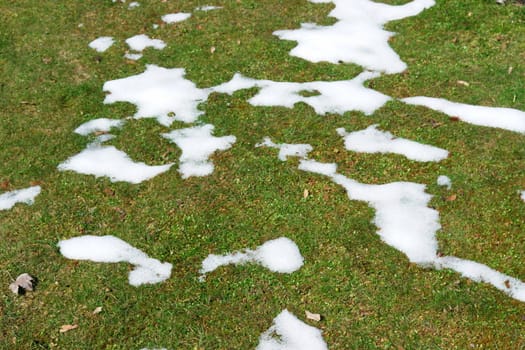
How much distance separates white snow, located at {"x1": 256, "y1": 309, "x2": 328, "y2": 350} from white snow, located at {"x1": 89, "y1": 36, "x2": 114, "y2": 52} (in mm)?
7345

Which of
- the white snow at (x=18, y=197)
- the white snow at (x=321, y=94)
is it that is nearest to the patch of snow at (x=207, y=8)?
the white snow at (x=321, y=94)

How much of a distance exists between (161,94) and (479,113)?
17.5 feet

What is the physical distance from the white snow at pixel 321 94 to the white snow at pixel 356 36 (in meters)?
0.61

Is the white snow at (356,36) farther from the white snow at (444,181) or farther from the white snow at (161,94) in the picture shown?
the white snow at (444,181)

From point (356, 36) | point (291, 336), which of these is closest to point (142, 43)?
point (356, 36)

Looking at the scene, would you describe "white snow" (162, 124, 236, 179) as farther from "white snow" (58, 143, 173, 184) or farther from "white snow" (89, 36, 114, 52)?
"white snow" (89, 36, 114, 52)

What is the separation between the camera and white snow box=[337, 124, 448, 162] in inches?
305

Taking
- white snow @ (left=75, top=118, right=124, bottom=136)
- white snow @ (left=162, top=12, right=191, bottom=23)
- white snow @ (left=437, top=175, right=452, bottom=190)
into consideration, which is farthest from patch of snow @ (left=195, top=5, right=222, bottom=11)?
white snow @ (left=437, top=175, right=452, bottom=190)

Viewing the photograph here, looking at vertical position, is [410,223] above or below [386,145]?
below

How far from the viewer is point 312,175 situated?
750 centimetres

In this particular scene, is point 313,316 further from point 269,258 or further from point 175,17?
point 175,17

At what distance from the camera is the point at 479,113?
844 cm

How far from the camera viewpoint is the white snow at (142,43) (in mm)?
10711

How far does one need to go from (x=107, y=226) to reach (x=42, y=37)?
20.0 feet
